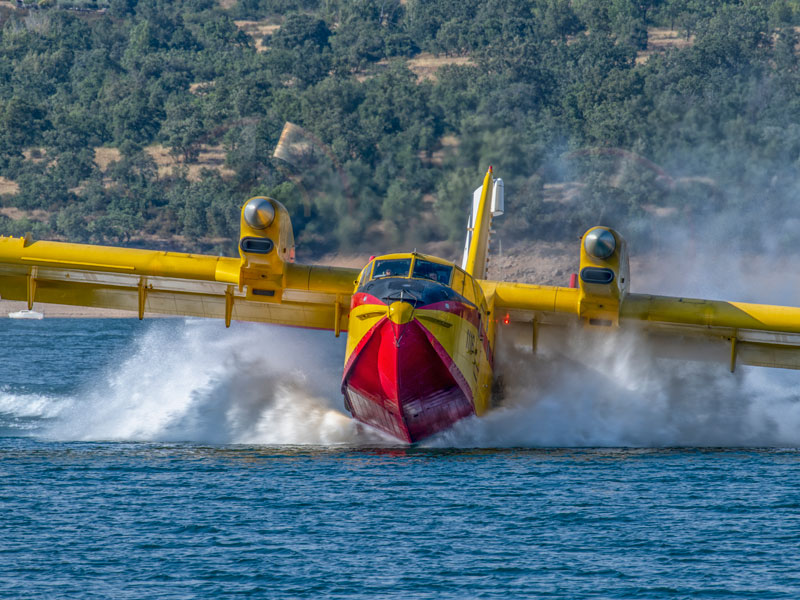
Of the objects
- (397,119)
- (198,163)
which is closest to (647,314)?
(397,119)

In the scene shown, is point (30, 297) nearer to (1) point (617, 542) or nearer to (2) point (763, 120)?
(1) point (617, 542)

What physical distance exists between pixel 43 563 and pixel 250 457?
6.84m

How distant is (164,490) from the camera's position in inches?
796

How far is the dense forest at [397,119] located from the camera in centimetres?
6325

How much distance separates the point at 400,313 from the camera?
20375 millimetres

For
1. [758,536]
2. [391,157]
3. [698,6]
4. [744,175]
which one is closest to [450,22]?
[698,6]

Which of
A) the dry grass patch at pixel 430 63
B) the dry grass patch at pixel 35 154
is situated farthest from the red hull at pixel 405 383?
the dry grass patch at pixel 430 63

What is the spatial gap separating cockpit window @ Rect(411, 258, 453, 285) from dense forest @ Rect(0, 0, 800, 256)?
33.3m

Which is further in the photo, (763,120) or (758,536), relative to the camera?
(763,120)

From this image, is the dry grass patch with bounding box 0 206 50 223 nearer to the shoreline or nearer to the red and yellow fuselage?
the shoreline

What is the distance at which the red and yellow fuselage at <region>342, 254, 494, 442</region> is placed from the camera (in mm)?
20734

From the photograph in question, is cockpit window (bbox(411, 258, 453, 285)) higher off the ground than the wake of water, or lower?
higher

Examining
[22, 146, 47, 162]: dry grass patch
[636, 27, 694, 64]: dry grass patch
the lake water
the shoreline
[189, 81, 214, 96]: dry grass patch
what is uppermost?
[636, 27, 694, 64]: dry grass patch

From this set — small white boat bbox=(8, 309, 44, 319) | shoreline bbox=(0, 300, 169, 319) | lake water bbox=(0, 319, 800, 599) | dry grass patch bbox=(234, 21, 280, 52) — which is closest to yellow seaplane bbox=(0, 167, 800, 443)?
lake water bbox=(0, 319, 800, 599)
